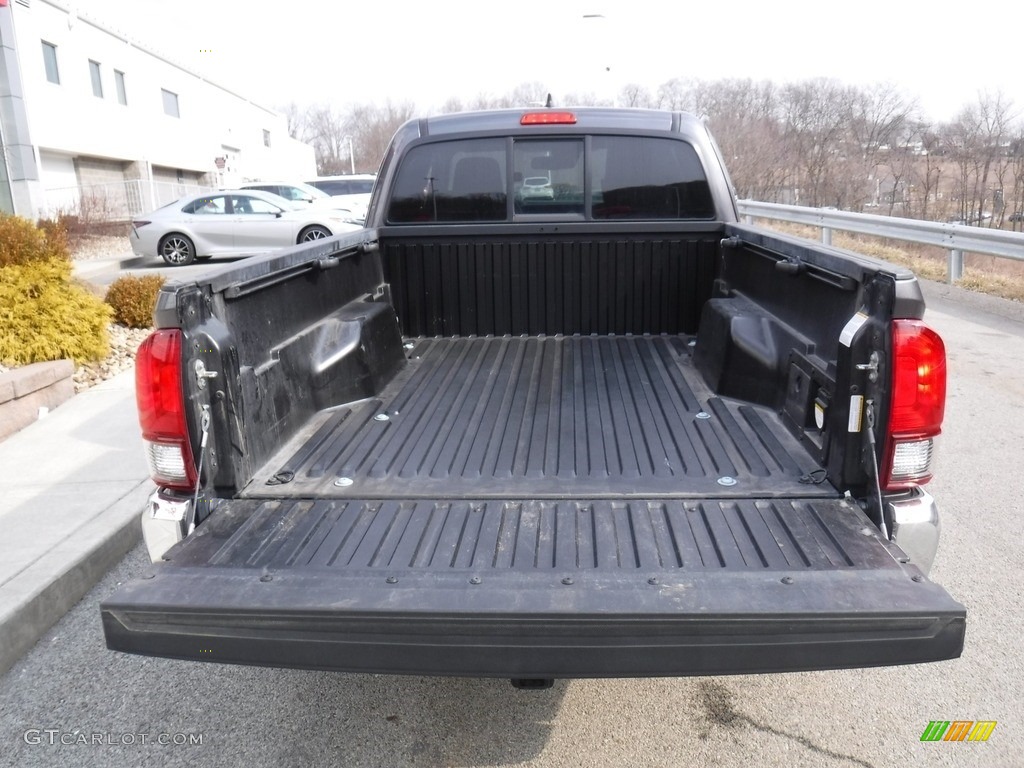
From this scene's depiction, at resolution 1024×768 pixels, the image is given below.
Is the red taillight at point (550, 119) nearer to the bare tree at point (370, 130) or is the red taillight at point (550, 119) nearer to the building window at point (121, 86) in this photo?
the building window at point (121, 86)

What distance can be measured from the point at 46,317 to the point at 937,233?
11295 mm

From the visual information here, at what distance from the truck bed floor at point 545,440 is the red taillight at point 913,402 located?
255 mm

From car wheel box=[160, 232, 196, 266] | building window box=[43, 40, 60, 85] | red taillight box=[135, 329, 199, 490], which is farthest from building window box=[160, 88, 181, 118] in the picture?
red taillight box=[135, 329, 199, 490]

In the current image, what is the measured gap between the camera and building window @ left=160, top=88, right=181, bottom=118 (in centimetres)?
3809

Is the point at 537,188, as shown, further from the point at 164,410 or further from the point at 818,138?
the point at 818,138

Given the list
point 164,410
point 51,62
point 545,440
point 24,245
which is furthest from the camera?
point 51,62

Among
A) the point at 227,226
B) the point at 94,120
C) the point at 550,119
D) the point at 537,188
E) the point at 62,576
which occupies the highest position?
the point at 94,120

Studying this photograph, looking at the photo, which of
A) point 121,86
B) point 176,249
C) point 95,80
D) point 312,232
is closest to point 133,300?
point 312,232

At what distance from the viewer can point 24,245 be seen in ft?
23.8

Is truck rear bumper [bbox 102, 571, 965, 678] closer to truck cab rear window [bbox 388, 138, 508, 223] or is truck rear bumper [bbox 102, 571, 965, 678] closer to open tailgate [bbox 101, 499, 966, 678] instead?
open tailgate [bbox 101, 499, 966, 678]

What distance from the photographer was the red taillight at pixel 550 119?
4684mm

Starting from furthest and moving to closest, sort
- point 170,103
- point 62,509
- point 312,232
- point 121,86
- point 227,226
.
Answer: point 170,103 < point 121,86 < point 227,226 < point 312,232 < point 62,509

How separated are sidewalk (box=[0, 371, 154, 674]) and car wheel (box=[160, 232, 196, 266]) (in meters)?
11.8

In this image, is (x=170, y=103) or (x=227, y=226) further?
(x=170, y=103)
